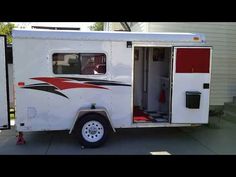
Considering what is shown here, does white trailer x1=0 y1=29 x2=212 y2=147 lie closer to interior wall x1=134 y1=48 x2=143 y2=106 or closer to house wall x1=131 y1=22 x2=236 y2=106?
interior wall x1=134 y1=48 x2=143 y2=106

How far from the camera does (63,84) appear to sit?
19.3ft

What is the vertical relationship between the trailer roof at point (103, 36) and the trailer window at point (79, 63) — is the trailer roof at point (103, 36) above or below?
above

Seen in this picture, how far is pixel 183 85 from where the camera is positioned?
6262mm

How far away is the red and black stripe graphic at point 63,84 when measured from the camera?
582cm

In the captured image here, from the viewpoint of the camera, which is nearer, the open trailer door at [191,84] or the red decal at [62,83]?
the red decal at [62,83]

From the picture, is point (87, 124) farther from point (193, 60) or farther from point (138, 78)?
point (193, 60)

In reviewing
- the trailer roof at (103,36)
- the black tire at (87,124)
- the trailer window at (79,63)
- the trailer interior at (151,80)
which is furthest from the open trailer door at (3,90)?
the trailer interior at (151,80)

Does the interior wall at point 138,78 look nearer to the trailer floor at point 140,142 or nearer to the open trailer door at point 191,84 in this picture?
the trailer floor at point 140,142

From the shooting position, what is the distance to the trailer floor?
581cm

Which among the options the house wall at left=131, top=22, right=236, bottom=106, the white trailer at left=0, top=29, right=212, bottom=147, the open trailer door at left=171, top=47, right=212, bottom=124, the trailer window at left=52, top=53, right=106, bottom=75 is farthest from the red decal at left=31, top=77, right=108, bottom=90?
the house wall at left=131, top=22, right=236, bottom=106

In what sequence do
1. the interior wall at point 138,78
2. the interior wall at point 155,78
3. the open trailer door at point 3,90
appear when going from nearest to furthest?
1. the open trailer door at point 3,90
2. the interior wall at point 155,78
3. the interior wall at point 138,78

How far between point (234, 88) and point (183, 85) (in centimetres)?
468

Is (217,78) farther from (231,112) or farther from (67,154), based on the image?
(67,154)

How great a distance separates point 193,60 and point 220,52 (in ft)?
13.6
